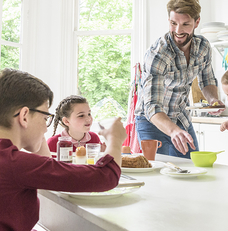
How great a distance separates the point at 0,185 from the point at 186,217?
46cm

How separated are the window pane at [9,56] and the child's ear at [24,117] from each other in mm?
3071

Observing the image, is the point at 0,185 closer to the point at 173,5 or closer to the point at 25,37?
the point at 173,5

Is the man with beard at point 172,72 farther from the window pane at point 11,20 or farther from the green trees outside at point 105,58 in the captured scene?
the window pane at point 11,20

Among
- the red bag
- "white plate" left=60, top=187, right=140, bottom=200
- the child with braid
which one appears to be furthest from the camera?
the red bag

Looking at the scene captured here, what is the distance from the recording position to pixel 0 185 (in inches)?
28.2

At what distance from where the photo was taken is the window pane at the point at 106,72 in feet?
12.8

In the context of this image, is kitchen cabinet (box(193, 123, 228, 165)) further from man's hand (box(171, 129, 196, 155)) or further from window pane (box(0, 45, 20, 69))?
window pane (box(0, 45, 20, 69))

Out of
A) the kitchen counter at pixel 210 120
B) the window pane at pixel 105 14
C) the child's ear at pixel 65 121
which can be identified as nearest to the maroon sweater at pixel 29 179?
the child's ear at pixel 65 121

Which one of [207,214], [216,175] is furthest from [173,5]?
[207,214]

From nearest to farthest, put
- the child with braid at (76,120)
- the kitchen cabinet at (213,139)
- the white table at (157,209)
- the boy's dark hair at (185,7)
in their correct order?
the white table at (157,209), the boy's dark hair at (185,7), the child with braid at (76,120), the kitchen cabinet at (213,139)

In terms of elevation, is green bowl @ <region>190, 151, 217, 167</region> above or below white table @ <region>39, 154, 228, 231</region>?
above

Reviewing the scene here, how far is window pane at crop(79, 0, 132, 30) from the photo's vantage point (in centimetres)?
387

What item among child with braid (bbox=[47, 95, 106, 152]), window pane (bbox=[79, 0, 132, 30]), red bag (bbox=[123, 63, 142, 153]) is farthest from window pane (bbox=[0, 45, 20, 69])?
child with braid (bbox=[47, 95, 106, 152])

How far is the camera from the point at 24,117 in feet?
2.69
